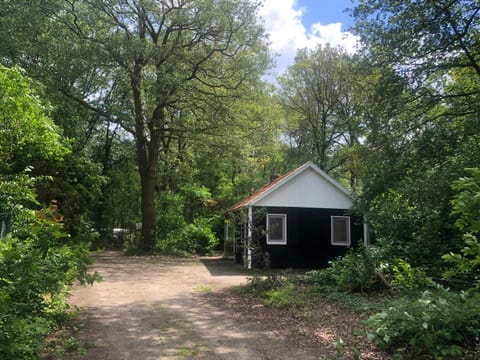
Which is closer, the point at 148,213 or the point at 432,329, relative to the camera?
the point at 432,329

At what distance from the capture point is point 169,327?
6.47 meters

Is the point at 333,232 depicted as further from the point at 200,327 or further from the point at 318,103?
the point at 318,103

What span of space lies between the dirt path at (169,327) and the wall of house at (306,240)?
15.3 ft

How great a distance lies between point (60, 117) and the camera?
802 inches

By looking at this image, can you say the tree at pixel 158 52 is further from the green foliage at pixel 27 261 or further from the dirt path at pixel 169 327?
the dirt path at pixel 169 327

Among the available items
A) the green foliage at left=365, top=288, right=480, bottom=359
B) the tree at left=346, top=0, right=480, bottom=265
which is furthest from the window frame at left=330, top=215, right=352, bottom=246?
the green foliage at left=365, top=288, right=480, bottom=359

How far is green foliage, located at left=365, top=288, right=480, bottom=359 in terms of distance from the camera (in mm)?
4504

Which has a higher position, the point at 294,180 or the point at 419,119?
the point at 419,119

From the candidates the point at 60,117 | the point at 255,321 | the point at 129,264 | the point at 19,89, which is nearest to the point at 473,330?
the point at 255,321

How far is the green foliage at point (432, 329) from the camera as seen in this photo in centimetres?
450

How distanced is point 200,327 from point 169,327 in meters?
0.49

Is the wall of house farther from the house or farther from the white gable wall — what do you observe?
the white gable wall

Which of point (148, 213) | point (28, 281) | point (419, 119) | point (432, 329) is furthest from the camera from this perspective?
point (148, 213)

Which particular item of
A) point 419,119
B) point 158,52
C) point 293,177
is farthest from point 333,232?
point 158,52
